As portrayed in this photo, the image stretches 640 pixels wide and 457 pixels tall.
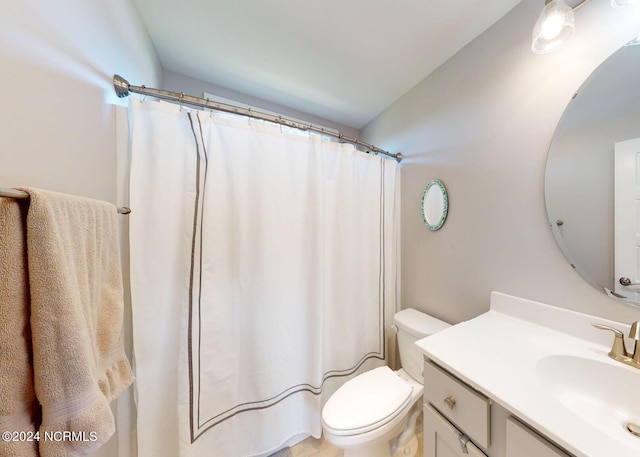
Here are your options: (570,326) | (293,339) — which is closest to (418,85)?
(570,326)

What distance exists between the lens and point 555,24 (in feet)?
2.36

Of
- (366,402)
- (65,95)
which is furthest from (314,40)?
(366,402)

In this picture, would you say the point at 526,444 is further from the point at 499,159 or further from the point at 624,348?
the point at 499,159

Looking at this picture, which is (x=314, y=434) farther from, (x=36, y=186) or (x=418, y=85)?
(x=418, y=85)

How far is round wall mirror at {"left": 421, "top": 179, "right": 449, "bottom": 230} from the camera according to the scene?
4.29 ft

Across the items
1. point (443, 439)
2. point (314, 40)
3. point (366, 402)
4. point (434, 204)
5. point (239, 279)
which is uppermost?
point (314, 40)

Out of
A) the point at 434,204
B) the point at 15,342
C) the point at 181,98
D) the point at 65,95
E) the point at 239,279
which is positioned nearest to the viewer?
the point at 15,342

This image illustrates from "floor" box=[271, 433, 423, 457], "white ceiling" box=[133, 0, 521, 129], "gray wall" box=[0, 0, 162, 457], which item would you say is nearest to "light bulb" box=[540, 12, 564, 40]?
"white ceiling" box=[133, 0, 521, 129]

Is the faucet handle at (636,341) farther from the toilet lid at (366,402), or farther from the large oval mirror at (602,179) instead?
the toilet lid at (366,402)

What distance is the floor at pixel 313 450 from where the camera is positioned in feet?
3.90

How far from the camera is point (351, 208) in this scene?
1.45 metres

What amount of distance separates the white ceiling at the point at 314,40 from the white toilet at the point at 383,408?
5.39 ft

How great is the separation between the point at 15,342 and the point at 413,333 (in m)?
1.49

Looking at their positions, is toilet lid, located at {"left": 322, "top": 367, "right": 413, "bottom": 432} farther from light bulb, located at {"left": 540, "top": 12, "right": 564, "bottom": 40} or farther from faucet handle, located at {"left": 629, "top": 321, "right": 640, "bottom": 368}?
light bulb, located at {"left": 540, "top": 12, "right": 564, "bottom": 40}
